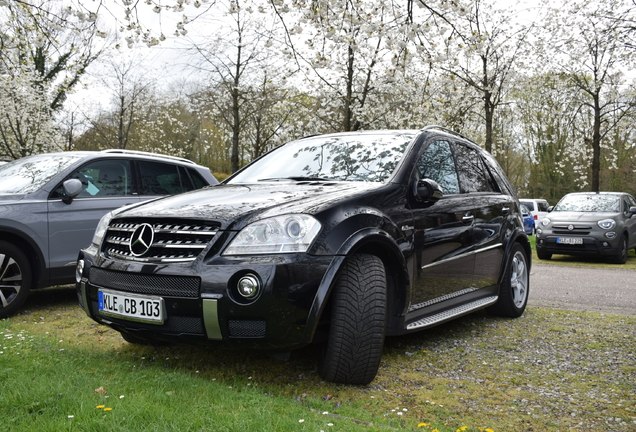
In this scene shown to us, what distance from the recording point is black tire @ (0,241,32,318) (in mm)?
5234

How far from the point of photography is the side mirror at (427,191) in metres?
3.91

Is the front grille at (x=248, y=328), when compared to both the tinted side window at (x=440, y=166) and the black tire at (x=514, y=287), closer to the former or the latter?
the tinted side window at (x=440, y=166)

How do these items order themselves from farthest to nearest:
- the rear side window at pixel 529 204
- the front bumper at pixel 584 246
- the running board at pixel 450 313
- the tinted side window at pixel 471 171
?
the rear side window at pixel 529 204 < the front bumper at pixel 584 246 < the tinted side window at pixel 471 171 < the running board at pixel 450 313

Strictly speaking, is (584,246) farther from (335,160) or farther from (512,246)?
(335,160)

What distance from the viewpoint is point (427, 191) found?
3.91m

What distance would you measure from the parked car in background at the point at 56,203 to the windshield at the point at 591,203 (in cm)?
1087

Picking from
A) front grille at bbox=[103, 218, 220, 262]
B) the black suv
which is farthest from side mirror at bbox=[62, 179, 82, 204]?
front grille at bbox=[103, 218, 220, 262]

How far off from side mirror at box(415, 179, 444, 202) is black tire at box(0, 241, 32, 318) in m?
3.80

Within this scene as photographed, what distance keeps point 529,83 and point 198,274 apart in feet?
76.2

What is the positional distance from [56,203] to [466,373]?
167 inches

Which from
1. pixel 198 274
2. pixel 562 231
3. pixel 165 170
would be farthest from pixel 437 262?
pixel 562 231

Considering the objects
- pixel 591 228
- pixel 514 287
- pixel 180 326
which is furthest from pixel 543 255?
pixel 180 326

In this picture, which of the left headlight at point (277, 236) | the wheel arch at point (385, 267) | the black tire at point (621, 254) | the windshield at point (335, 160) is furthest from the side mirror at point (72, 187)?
the black tire at point (621, 254)

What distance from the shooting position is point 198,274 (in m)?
3.01
